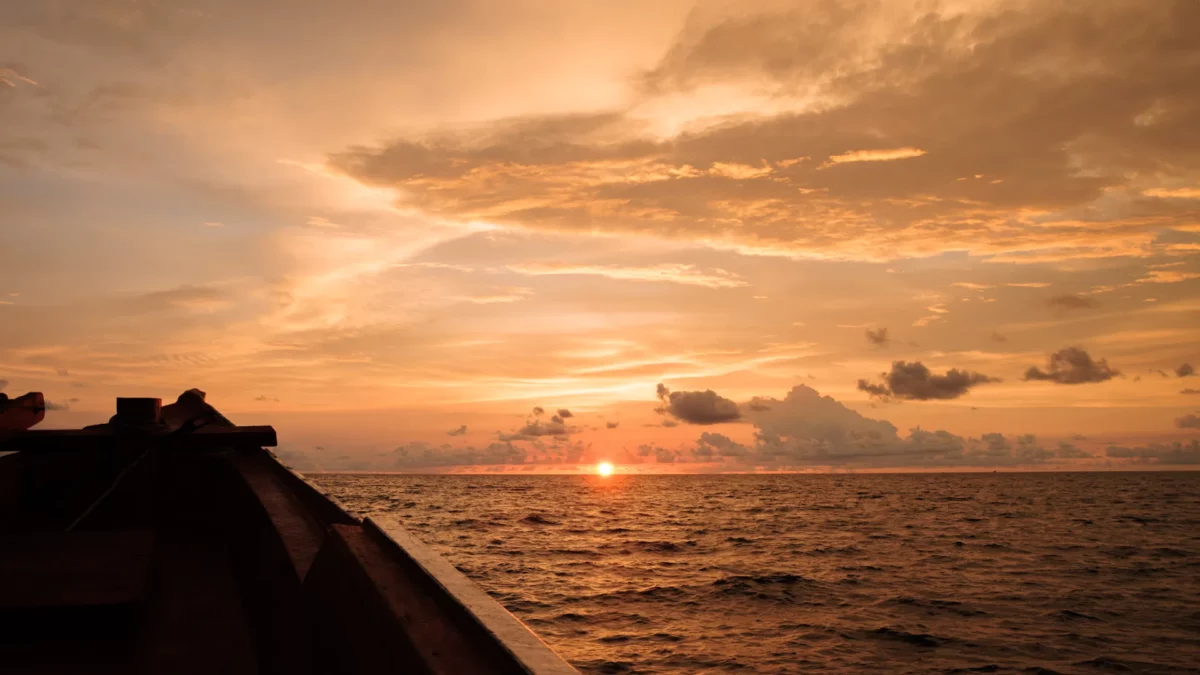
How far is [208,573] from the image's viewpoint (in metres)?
5.26

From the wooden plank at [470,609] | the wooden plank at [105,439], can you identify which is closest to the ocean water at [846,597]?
the wooden plank at [105,439]

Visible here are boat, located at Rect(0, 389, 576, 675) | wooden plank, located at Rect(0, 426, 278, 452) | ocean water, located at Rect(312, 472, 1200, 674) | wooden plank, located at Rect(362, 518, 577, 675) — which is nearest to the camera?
wooden plank, located at Rect(362, 518, 577, 675)

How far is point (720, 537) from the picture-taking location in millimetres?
37188

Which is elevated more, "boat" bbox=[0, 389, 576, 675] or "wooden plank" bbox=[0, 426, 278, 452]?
"wooden plank" bbox=[0, 426, 278, 452]

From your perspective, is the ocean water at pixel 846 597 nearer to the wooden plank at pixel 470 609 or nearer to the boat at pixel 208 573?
the boat at pixel 208 573

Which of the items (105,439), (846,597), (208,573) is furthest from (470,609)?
(846,597)

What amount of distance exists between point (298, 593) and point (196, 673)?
2.32ft

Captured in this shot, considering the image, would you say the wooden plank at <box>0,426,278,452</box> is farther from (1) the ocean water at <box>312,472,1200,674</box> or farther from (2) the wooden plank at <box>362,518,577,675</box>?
(2) the wooden plank at <box>362,518,577,675</box>

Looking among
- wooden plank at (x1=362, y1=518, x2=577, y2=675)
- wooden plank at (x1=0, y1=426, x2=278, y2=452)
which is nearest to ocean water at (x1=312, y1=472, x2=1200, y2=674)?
wooden plank at (x1=0, y1=426, x2=278, y2=452)

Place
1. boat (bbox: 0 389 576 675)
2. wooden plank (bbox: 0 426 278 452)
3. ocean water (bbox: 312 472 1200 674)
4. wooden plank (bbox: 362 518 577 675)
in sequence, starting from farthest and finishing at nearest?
ocean water (bbox: 312 472 1200 674) < wooden plank (bbox: 0 426 278 452) < boat (bbox: 0 389 576 675) < wooden plank (bbox: 362 518 577 675)

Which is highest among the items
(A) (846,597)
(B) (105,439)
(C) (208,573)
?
(B) (105,439)

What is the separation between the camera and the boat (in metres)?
2.48

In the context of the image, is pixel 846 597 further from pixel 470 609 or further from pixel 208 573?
pixel 470 609

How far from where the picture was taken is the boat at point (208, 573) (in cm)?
248
